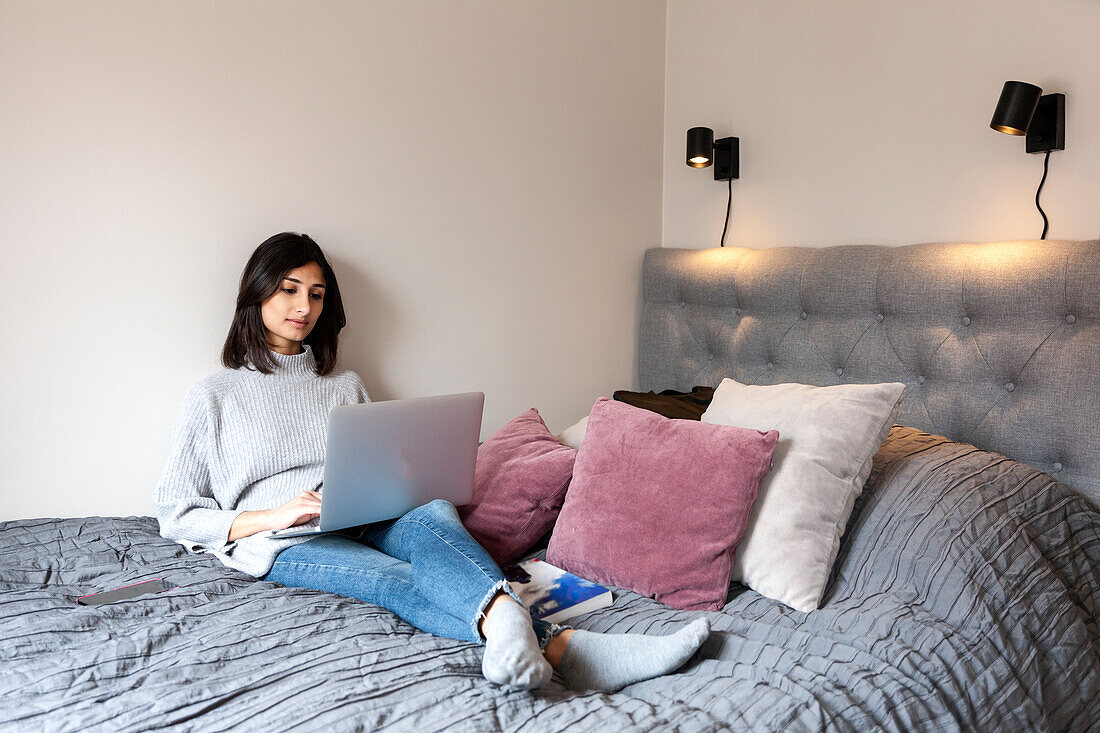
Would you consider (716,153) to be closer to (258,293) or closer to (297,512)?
(258,293)

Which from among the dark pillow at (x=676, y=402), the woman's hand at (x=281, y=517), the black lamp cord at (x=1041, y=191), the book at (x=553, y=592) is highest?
the black lamp cord at (x=1041, y=191)

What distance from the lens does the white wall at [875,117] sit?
186cm

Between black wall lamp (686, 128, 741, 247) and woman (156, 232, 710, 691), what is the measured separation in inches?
48.5

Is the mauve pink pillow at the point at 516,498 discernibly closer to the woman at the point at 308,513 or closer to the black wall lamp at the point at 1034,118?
the woman at the point at 308,513

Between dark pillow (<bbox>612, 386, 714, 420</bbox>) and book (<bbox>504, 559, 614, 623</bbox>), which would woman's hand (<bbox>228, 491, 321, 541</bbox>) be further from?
dark pillow (<bbox>612, 386, 714, 420</bbox>)

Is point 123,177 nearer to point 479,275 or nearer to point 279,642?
point 479,275

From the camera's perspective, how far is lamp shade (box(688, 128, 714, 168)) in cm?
250

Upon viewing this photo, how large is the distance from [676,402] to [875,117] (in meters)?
0.98

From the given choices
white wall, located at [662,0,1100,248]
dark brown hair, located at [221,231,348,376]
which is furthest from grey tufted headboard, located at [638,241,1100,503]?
dark brown hair, located at [221,231,348,376]

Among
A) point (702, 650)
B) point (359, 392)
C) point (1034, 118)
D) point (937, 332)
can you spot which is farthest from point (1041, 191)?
point (359, 392)

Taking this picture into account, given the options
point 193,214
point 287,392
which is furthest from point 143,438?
point 193,214

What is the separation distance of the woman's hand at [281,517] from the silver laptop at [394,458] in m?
0.02

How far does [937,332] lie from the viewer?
194 cm

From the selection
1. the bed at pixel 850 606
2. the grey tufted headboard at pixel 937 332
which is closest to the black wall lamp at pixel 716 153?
the grey tufted headboard at pixel 937 332
